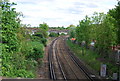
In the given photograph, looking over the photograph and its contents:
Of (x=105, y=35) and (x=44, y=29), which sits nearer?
(x=105, y=35)

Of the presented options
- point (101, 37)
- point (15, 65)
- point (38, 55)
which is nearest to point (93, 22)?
point (101, 37)

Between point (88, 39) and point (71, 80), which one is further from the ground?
point (88, 39)

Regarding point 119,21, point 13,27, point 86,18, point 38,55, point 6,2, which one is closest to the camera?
point 6,2

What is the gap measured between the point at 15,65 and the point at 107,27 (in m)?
12.7

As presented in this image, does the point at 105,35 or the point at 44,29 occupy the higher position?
the point at 44,29

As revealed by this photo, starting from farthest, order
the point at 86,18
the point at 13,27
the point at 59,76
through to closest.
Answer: the point at 86,18 < the point at 59,76 < the point at 13,27

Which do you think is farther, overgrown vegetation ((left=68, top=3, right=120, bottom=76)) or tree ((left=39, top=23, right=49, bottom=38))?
tree ((left=39, top=23, right=49, bottom=38))

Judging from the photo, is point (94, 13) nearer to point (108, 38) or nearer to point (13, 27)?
point (108, 38)

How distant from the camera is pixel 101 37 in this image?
74.3 ft

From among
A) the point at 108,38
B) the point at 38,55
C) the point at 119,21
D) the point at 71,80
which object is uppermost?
the point at 119,21

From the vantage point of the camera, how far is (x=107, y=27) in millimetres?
21781

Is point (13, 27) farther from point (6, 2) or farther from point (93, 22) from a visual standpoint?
point (93, 22)

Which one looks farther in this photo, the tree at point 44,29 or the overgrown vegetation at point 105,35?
the tree at point 44,29

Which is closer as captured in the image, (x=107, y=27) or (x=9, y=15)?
(x=9, y=15)
